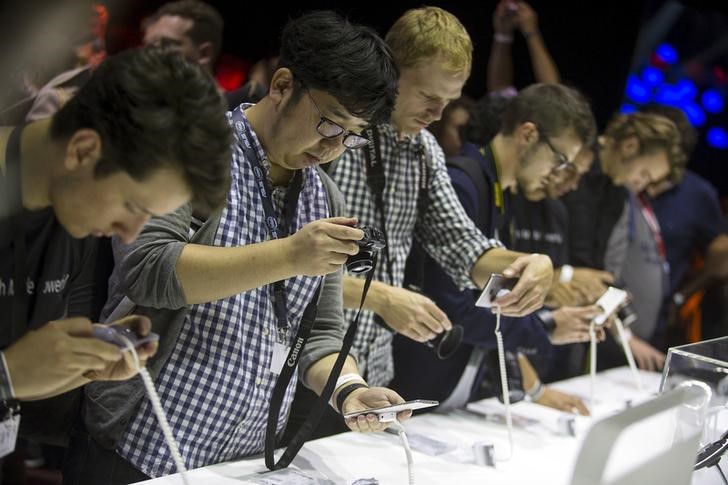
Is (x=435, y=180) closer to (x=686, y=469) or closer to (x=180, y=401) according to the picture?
(x=180, y=401)

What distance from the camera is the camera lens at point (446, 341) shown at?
85.9 inches

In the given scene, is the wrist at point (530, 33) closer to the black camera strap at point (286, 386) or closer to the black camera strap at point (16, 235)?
the black camera strap at point (286, 386)

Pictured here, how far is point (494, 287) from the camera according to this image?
83.1 inches

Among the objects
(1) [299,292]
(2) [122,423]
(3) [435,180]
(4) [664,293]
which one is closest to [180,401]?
(2) [122,423]

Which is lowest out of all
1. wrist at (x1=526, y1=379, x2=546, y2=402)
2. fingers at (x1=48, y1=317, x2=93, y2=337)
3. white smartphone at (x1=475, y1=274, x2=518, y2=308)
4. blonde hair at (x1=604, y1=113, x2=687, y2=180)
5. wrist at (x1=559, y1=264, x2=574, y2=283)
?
wrist at (x1=526, y1=379, x2=546, y2=402)

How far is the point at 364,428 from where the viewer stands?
1757 mm

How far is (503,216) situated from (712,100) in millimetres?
3219

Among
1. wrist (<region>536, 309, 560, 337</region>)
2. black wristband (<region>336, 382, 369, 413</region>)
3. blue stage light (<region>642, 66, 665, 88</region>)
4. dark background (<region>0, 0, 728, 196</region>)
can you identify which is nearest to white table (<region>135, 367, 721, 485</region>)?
black wristband (<region>336, 382, 369, 413</region>)

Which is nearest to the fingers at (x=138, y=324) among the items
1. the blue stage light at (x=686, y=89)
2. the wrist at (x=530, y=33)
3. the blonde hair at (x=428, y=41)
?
the blonde hair at (x=428, y=41)

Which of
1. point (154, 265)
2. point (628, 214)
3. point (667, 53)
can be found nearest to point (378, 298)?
point (154, 265)

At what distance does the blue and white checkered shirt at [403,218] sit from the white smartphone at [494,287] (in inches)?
7.8

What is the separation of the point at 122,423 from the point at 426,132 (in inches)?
46.2

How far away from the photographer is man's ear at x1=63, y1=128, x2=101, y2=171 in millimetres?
1248

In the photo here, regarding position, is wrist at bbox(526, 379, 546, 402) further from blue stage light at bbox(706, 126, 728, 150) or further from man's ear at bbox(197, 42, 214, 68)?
blue stage light at bbox(706, 126, 728, 150)
